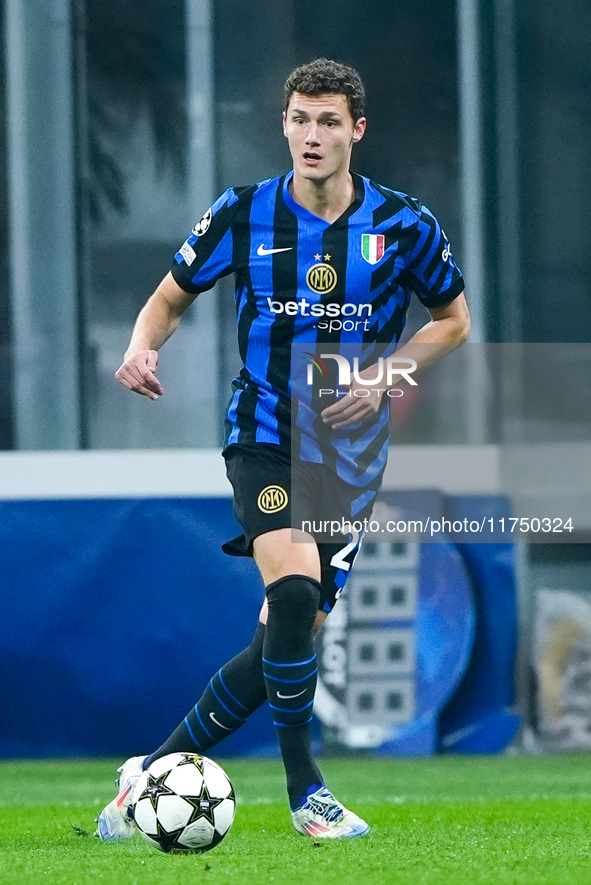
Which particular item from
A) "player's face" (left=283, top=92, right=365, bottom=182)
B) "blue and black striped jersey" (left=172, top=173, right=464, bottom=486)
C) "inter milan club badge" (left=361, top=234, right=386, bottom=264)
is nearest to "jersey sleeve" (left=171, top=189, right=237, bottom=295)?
"blue and black striped jersey" (left=172, top=173, right=464, bottom=486)

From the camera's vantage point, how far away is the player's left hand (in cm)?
358

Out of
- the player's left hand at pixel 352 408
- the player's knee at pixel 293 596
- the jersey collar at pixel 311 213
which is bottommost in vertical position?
the player's knee at pixel 293 596

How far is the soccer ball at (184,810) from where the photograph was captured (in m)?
3.14

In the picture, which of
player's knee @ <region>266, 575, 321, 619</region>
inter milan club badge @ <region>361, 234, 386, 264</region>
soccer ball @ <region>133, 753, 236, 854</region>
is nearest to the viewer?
soccer ball @ <region>133, 753, 236, 854</region>

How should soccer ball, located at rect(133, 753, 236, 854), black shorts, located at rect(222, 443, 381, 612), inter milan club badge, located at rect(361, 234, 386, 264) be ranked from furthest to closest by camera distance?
inter milan club badge, located at rect(361, 234, 386, 264)
black shorts, located at rect(222, 443, 381, 612)
soccer ball, located at rect(133, 753, 236, 854)

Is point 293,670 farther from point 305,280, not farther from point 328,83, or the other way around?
point 328,83

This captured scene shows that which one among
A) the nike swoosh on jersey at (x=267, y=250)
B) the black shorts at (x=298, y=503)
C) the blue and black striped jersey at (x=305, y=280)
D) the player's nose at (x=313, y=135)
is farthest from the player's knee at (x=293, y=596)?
the player's nose at (x=313, y=135)

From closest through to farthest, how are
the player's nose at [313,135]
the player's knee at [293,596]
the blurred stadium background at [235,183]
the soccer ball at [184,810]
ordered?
the soccer ball at [184,810]
the player's knee at [293,596]
the player's nose at [313,135]
the blurred stadium background at [235,183]

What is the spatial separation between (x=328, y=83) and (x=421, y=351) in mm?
745

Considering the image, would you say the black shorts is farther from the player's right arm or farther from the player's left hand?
the player's right arm

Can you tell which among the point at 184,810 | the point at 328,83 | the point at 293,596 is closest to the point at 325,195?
the point at 328,83

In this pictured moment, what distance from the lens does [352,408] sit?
3572mm

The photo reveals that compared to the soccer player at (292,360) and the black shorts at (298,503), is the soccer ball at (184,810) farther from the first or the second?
the black shorts at (298,503)

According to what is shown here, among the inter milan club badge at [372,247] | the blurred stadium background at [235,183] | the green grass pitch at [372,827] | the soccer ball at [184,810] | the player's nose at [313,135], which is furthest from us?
the blurred stadium background at [235,183]
